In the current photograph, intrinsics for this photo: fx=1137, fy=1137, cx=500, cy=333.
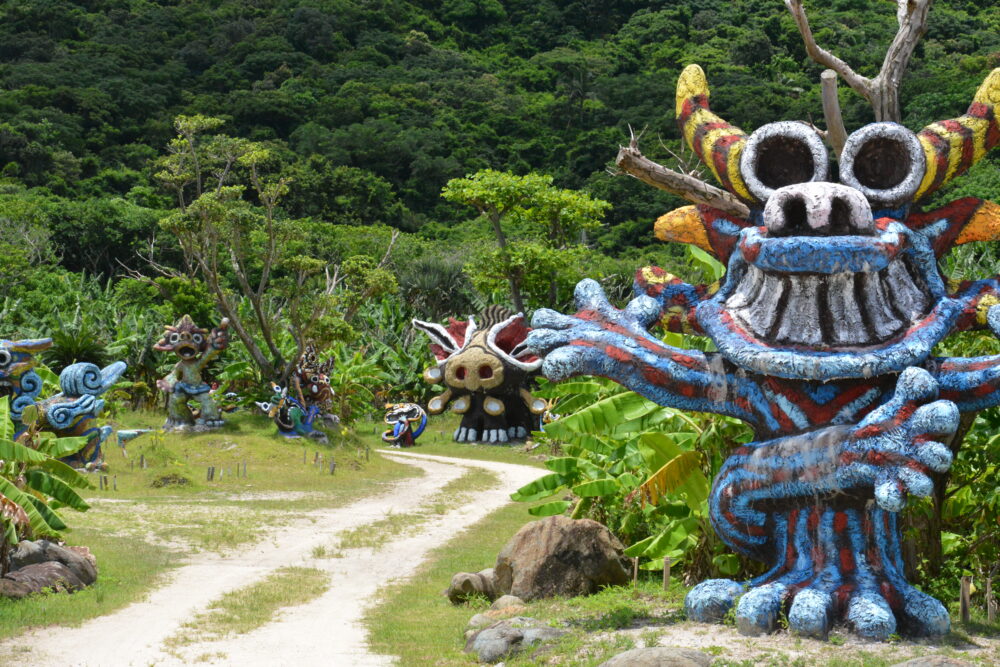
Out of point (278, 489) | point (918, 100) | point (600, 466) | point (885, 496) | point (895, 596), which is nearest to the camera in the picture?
point (885, 496)

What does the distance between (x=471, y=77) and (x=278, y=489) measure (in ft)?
170

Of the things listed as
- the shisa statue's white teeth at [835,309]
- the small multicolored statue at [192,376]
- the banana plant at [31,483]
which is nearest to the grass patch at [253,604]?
the banana plant at [31,483]

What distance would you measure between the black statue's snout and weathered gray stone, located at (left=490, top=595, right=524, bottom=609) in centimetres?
339

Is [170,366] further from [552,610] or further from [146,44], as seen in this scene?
[146,44]

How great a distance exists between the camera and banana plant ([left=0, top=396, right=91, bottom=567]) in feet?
27.3

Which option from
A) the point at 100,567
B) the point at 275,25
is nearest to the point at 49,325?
the point at 100,567

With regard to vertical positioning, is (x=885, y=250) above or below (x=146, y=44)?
below

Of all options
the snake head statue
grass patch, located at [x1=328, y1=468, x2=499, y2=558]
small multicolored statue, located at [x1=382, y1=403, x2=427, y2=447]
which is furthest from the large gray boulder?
small multicolored statue, located at [x1=382, y1=403, x2=427, y2=447]

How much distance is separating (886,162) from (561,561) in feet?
12.3

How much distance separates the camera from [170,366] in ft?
89.6

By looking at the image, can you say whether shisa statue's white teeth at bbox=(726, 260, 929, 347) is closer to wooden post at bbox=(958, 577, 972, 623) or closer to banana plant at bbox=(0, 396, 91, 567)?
wooden post at bbox=(958, 577, 972, 623)

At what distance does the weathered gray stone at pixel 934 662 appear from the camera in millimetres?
5529

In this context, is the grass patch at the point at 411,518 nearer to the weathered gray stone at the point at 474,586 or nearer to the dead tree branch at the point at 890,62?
the weathered gray stone at the point at 474,586

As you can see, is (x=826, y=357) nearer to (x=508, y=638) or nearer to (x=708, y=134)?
(x=708, y=134)
